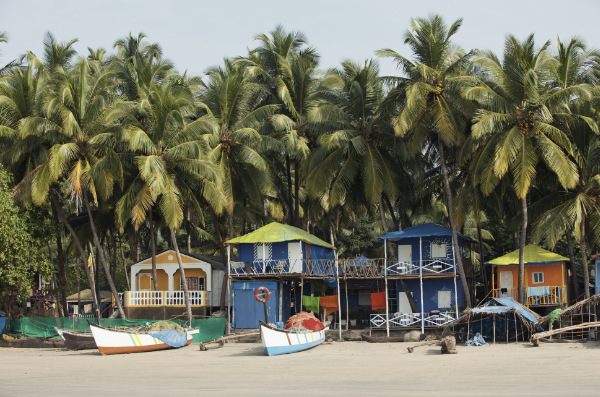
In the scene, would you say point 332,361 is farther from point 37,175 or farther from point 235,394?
point 37,175

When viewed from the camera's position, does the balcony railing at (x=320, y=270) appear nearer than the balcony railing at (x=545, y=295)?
No

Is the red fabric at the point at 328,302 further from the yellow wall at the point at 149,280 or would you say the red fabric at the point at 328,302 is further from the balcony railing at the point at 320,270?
the yellow wall at the point at 149,280

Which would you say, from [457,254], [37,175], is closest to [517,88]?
[457,254]

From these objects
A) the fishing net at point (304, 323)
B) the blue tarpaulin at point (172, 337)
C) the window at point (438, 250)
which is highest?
the window at point (438, 250)

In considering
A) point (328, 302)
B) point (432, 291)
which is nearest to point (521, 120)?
point (432, 291)

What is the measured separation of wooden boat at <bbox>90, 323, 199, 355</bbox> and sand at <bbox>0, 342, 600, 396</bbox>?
1.70 ft

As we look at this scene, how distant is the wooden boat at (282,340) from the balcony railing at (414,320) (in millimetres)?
6408

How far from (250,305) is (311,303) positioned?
308cm

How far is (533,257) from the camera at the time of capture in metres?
35.5

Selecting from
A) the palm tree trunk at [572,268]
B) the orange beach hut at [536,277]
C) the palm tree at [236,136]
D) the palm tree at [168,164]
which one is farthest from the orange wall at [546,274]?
the palm tree at [168,164]

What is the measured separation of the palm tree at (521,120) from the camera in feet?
102

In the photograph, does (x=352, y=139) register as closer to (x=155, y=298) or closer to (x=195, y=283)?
(x=195, y=283)

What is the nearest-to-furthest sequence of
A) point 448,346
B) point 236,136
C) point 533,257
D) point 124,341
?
1. point 448,346
2. point 124,341
3. point 533,257
4. point 236,136

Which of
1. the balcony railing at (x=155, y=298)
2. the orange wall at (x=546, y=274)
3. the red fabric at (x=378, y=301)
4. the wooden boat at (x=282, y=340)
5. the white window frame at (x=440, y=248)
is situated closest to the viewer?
the wooden boat at (x=282, y=340)
